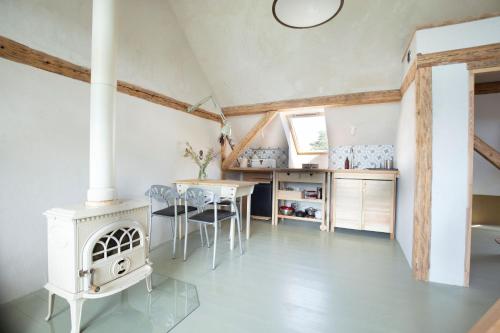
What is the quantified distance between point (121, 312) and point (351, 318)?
5.26ft

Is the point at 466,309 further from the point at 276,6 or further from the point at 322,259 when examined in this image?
the point at 276,6

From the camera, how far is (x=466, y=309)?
67.0 inches

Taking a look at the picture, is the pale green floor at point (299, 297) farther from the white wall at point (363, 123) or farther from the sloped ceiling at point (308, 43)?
the sloped ceiling at point (308, 43)

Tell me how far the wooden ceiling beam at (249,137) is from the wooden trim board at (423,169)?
2.15 m

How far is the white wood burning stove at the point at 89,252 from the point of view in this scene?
54.1 inches

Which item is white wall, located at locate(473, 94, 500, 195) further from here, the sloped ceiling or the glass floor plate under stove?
the glass floor plate under stove

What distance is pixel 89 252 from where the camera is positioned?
1.41 meters

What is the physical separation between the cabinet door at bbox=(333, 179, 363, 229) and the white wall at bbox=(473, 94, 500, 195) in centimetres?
207

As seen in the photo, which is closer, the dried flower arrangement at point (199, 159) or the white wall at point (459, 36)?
the white wall at point (459, 36)

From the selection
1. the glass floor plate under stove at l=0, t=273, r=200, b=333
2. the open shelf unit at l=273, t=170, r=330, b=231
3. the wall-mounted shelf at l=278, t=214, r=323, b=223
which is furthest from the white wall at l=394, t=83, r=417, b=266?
the glass floor plate under stove at l=0, t=273, r=200, b=333

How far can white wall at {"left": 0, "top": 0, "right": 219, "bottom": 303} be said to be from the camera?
5.49 feet

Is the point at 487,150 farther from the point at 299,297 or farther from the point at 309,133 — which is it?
the point at 309,133

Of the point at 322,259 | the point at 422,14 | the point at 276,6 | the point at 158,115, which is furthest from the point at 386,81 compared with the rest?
the point at 158,115

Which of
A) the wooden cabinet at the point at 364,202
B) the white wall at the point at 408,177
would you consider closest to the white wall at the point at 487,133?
the white wall at the point at 408,177
